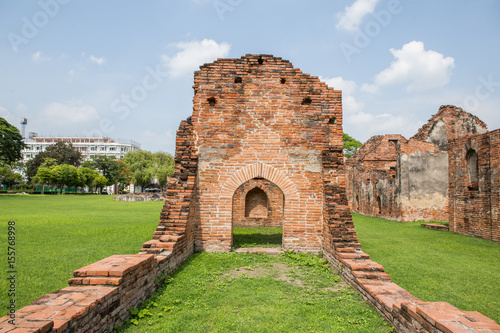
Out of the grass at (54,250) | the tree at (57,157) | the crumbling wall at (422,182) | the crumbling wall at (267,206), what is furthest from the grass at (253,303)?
the tree at (57,157)

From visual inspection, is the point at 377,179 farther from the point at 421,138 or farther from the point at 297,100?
the point at 297,100

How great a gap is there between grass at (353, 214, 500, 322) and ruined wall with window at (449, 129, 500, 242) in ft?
2.41

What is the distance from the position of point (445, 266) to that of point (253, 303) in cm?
564

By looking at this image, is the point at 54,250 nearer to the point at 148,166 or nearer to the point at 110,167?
the point at 148,166

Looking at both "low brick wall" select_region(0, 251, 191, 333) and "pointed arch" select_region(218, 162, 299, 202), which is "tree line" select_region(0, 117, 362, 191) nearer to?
"pointed arch" select_region(218, 162, 299, 202)

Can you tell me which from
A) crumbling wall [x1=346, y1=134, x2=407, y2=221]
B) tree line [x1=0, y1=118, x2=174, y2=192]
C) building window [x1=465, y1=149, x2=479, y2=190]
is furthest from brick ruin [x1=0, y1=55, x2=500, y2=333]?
tree line [x1=0, y1=118, x2=174, y2=192]

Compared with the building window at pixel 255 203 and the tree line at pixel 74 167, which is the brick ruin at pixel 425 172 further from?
the tree line at pixel 74 167

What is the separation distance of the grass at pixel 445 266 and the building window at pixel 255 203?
5.20 meters

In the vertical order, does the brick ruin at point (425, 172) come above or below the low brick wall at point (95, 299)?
above

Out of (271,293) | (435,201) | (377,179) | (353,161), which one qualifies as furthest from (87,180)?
(271,293)

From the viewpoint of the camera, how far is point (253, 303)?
452cm

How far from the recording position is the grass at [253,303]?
380 cm

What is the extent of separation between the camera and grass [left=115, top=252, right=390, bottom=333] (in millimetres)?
3799

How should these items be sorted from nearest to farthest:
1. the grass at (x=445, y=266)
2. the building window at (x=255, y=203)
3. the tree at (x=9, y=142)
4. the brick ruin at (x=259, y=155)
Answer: the grass at (x=445, y=266) < the brick ruin at (x=259, y=155) < the building window at (x=255, y=203) < the tree at (x=9, y=142)
